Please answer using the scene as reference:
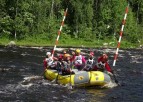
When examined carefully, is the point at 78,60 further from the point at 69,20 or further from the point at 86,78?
the point at 69,20

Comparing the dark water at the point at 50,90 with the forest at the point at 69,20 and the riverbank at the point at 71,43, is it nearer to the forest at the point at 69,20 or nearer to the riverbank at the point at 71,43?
the riverbank at the point at 71,43

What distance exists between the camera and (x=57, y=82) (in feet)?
85.3

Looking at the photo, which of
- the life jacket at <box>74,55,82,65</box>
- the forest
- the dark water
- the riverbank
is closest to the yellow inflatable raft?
the dark water

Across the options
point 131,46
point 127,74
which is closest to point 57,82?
point 127,74

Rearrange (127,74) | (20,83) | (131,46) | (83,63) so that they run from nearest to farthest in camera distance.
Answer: (20,83)
(83,63)
(127,74)
(131,46)

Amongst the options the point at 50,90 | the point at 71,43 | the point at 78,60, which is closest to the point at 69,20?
the point at 71,43

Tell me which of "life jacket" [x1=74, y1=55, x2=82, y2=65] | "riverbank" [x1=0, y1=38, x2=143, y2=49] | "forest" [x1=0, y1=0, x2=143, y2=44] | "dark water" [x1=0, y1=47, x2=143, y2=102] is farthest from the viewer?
"forest" [x1=0, y1=0, x2=143, y2=44]

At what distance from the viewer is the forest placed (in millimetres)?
64250

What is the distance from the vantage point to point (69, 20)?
249 feet

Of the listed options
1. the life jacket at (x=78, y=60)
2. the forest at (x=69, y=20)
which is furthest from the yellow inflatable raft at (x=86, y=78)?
the forest at (x=69, y=20)

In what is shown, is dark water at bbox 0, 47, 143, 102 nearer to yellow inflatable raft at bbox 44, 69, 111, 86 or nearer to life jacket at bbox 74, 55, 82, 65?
yellow inflatable raft at bbox 44, 69, 111, 86

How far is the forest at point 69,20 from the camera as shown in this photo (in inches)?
2530

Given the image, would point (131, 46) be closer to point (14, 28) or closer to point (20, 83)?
point (14, 28)

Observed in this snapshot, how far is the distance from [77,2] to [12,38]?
1749 cm
